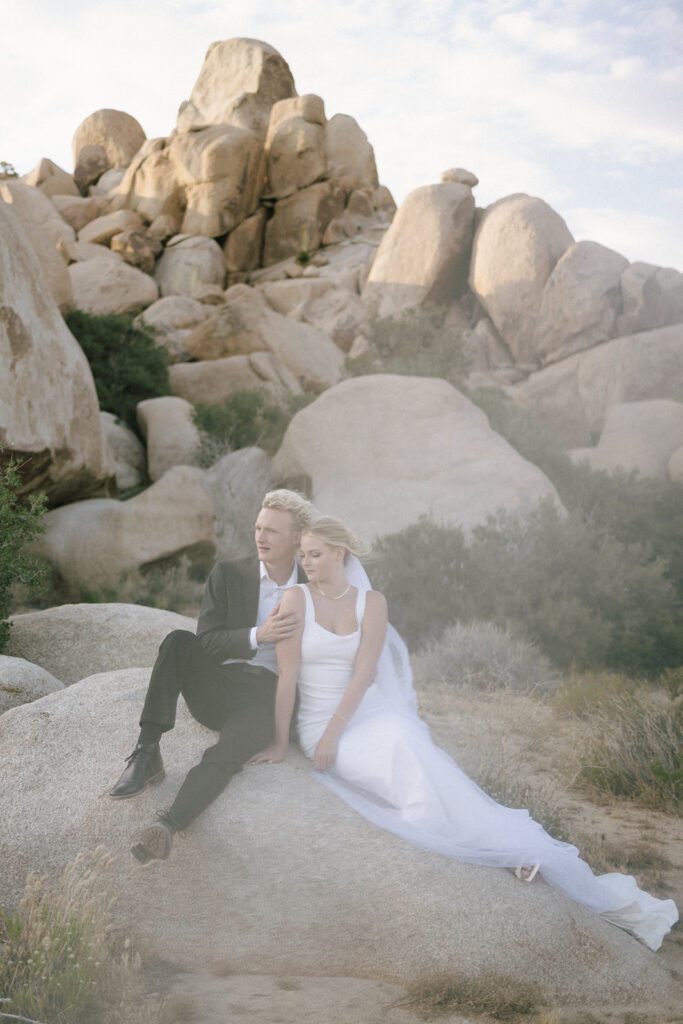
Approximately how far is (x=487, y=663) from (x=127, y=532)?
5.11 metres

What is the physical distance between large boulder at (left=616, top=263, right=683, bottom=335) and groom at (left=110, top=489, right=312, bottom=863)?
19.5 m

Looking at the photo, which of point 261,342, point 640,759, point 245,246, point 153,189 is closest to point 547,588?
point 640,759

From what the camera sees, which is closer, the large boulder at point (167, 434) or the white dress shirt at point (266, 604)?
the white dress shirt at point (266, 604)

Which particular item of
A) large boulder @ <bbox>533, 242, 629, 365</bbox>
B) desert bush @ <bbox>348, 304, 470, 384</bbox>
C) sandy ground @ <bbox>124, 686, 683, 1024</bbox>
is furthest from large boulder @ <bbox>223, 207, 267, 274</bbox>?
sandy ground @ <bbox>124, 686, 683, 1024</bbox>

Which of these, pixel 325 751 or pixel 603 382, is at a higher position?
pixel 325 751

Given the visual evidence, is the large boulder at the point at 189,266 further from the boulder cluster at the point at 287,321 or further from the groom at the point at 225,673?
the groom at the point at 225,673

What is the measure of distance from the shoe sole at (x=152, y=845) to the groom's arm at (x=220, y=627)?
870mm

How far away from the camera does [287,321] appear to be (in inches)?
991

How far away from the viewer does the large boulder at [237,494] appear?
46.5 feet

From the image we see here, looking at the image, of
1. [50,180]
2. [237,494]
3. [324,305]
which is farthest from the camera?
[50,180]

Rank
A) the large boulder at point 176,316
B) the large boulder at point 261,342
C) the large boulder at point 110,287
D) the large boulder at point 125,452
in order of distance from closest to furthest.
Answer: the large boulder at point 125,452 → the large boulder at point 261,342 → the large boulder at point 176,316 → the large boulder at point 110,287

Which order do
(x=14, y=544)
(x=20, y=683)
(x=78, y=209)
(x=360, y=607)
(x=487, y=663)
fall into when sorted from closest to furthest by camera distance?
(x=360, y=607) → (x=20, y=683) → (x=14, y=544) → (x=487, y=663) → (x=78, y=209)

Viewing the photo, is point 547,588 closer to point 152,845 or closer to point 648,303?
point 152,845

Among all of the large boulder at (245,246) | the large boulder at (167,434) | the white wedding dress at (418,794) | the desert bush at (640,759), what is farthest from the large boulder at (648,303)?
the white wedding dress at (418,794)
